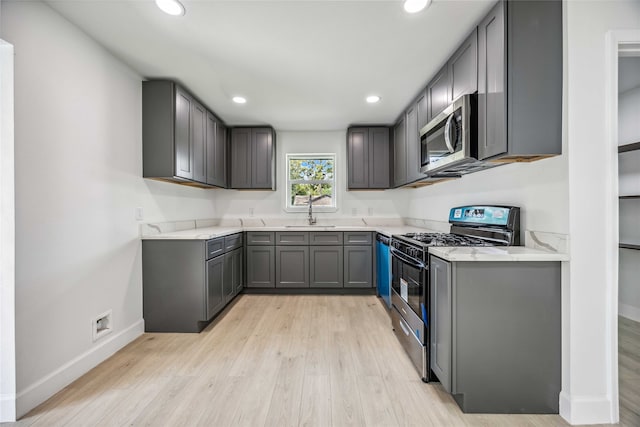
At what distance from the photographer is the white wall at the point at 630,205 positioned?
2.67 m

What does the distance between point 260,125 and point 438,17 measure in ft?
9.19

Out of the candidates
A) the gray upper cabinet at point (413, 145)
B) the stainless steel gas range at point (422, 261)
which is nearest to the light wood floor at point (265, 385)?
the stainless steel gas range at point (422, 261)

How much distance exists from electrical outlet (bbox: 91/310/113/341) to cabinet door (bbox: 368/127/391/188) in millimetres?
3337

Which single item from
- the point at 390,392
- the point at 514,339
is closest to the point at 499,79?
the point at 514,339

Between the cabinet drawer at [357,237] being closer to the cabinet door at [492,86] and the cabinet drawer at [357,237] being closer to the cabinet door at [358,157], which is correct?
the cabinet door at [358,157]

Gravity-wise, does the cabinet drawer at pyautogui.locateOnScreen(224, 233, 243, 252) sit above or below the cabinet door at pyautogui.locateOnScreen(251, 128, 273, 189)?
below

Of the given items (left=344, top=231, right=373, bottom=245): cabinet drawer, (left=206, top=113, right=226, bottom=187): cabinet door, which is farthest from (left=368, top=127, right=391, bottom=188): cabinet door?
(left=206, top=113, right=226, bottom=187): cabinet door

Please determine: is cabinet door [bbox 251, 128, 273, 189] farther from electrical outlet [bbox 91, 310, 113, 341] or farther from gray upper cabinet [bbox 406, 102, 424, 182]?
electrical outlet [bbox 91, 310, 113, 341]

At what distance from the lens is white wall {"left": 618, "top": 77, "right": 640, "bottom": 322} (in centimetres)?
267

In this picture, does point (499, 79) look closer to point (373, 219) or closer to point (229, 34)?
point (229, 34)

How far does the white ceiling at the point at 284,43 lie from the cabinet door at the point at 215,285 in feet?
5.89

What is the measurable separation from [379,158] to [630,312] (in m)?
3.12

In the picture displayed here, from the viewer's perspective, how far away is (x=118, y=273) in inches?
93.3

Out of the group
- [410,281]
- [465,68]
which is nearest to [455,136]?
[465,68]
